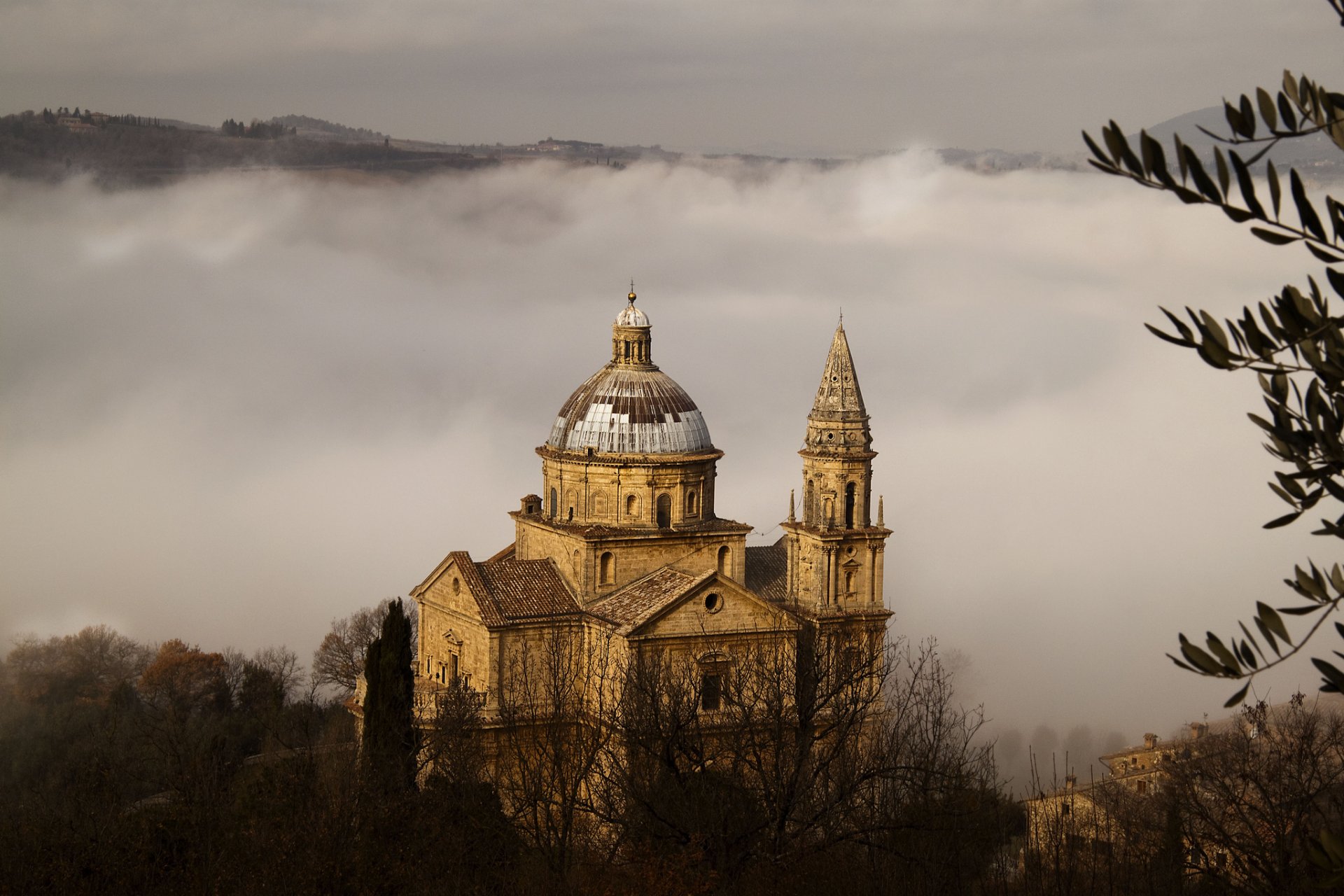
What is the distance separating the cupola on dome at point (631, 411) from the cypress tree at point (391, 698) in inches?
277

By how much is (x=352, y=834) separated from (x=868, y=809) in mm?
9729

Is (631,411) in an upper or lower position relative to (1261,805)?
upper

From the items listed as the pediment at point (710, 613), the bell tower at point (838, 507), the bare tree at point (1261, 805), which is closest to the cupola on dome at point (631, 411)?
the bell tower at point (838, 507)

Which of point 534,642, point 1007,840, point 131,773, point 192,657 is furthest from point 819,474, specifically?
point 192,657

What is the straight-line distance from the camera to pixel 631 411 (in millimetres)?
45062

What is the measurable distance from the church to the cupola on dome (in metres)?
0.04

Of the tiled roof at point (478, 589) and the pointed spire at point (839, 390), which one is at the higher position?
the pointed spire at point (839, 390)

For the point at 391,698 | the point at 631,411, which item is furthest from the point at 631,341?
the point at 391,698

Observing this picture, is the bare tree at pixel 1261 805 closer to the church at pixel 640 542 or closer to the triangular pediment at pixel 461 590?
the church at pixel 640 542

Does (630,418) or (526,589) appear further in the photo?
(630,418)

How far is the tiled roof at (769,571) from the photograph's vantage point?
154ft

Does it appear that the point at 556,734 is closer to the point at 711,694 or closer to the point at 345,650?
the point at 711,694

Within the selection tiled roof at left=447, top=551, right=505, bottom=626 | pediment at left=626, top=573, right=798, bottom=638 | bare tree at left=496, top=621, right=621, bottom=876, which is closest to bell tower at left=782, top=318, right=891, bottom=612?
pediment at left=626, top=573, right=798, bottom=638

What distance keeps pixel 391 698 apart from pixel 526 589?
17.8 ft
